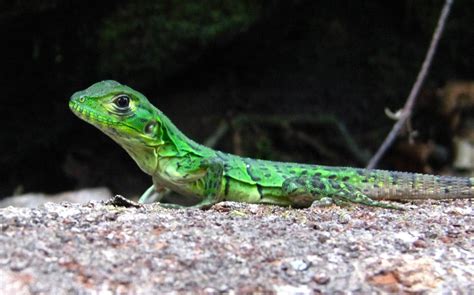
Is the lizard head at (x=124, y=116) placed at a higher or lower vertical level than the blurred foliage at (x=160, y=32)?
lower

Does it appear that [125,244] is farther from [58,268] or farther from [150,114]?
[150,114]

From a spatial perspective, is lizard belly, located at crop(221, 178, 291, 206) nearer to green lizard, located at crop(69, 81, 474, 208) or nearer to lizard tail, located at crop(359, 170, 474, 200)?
green lizard, located at crop(69, 81, 474, 208)

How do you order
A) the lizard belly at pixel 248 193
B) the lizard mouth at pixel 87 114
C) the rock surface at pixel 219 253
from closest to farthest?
1. the rock surface at pixel 219 253
2. the lizard mouth at pixel 87 114
3. the lizard belly at pixel 248 193

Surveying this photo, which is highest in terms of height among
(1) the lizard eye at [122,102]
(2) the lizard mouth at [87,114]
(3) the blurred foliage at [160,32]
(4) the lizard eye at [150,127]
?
(3) the blurred foliage at [160,32]

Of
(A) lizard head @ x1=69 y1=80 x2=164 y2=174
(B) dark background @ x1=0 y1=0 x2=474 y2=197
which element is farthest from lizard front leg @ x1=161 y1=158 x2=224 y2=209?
(B) dark background @ x1=0 y1=0 x2=474 y2=197

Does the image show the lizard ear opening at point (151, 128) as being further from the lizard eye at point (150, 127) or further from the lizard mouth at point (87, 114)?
the lizard mouth at point (87, 114)

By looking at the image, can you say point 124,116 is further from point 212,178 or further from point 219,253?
point 219,253

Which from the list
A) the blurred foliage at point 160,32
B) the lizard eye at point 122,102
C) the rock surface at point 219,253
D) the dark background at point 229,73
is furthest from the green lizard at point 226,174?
the blurred foliage at point 160,32

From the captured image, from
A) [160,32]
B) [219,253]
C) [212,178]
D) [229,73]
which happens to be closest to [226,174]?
[212,178]
